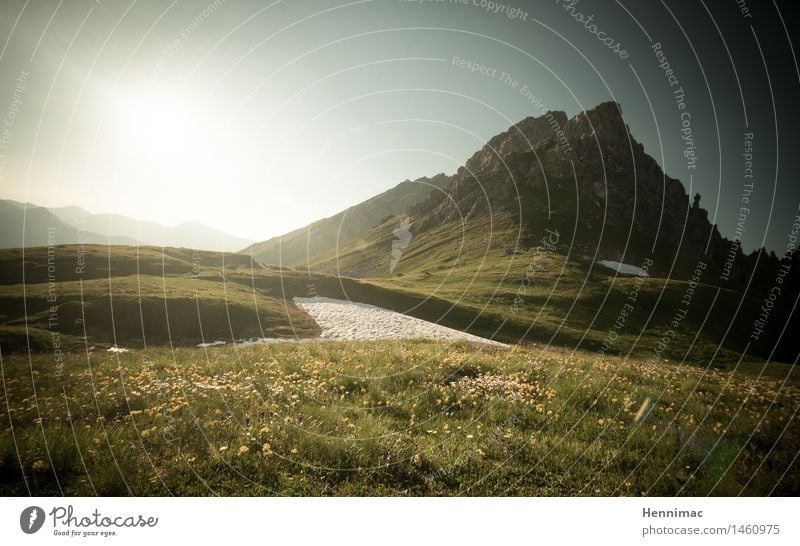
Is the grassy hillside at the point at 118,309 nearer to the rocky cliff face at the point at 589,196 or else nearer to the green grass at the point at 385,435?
the green grass at the point at 385,435

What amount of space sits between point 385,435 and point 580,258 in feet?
343

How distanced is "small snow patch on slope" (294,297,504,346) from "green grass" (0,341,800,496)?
17.2 m

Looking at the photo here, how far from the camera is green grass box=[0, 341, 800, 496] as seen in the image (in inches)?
227

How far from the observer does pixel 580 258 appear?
97.1 meters

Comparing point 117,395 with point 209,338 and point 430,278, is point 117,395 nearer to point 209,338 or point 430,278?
point 209,338

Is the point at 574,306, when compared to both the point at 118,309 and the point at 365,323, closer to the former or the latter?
Answer: the point at 365,323

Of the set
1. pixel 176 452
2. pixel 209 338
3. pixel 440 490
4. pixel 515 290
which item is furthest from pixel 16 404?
pixel 515 290

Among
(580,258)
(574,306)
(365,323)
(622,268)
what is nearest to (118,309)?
(365,323)

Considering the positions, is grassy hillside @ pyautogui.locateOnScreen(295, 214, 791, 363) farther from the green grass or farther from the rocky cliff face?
the green grass

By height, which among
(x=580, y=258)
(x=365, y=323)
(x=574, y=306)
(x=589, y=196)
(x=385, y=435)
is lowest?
(x=365, y=323)

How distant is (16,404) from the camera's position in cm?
739

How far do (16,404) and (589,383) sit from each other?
1357cm

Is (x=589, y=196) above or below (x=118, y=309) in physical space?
above

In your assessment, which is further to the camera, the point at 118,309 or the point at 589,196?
the point at 589,196
